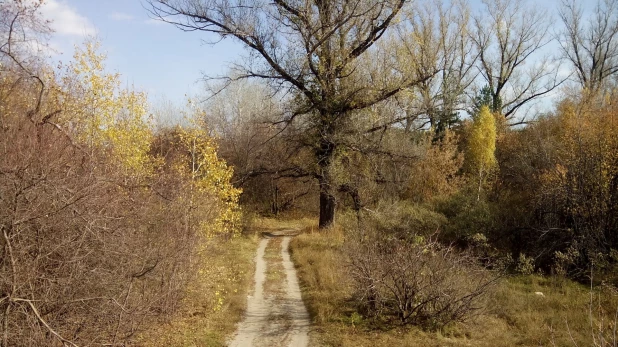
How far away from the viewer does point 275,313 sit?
33.2 ft

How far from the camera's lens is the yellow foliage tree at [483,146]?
2689 centimetres

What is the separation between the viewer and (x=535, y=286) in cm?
1270

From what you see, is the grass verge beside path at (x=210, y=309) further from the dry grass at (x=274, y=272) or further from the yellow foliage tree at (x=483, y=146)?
the yellow foliage tree at (x=483, y=146)

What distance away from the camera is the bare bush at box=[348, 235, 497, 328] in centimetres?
876

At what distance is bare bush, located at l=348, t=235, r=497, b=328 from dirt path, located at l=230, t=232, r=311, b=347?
5.27 feet

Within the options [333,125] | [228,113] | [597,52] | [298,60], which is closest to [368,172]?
[333,125]

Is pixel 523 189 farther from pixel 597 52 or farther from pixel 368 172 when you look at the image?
pixel 597 52

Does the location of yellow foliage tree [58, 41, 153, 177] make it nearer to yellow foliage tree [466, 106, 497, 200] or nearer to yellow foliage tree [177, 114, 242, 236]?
yellow foliage tree [177, 114, 242, 236]

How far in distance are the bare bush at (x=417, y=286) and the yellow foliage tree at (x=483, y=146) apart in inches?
742

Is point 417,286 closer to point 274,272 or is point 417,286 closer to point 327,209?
point 274,272

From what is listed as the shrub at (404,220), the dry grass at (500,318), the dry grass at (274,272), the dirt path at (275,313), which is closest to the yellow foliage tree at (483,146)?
the shrub at (404,220)

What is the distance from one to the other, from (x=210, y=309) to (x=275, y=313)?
1.55 m

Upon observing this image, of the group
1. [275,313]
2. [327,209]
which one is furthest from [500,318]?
[327,209]

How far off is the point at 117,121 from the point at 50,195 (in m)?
10.1
